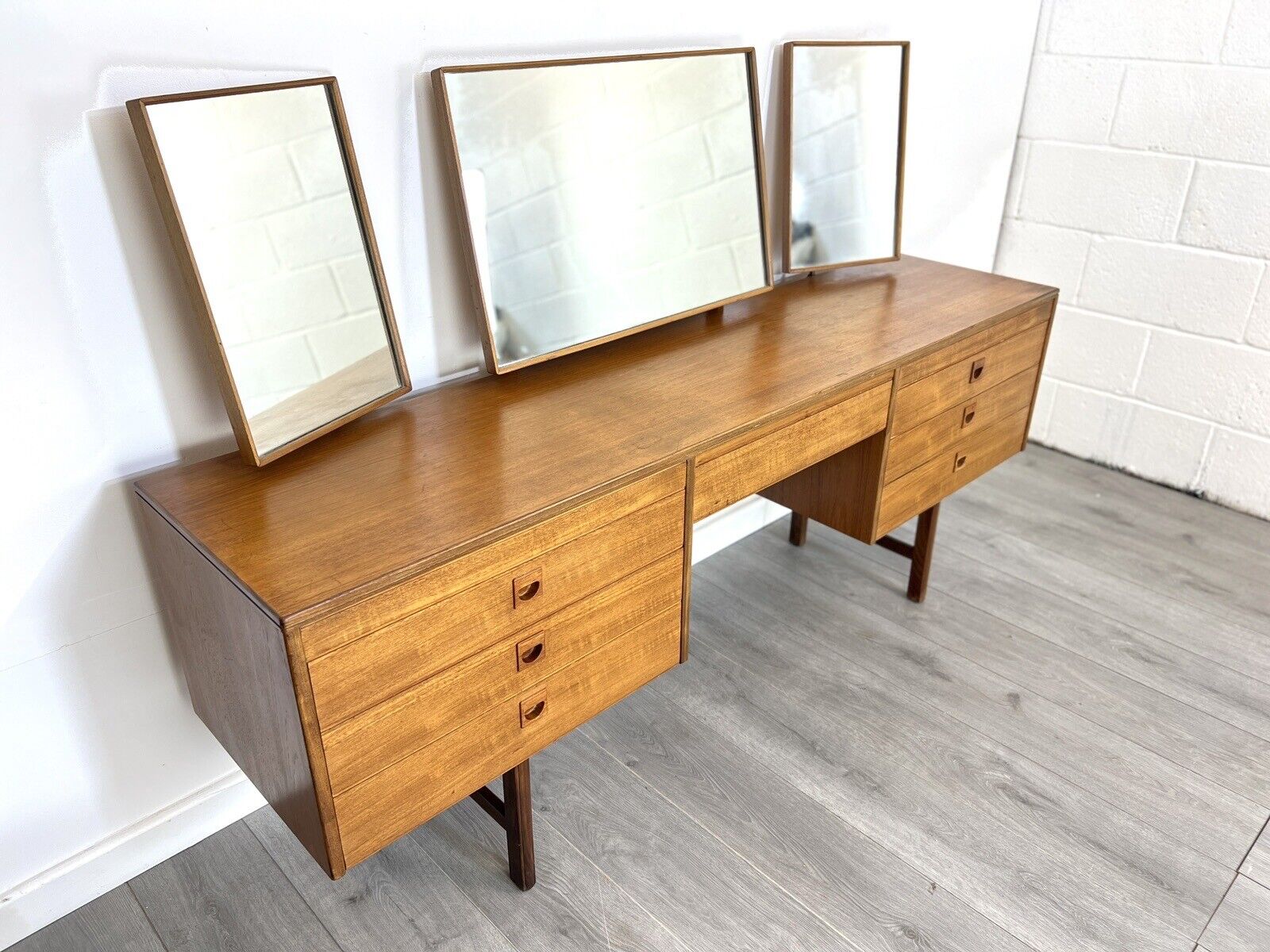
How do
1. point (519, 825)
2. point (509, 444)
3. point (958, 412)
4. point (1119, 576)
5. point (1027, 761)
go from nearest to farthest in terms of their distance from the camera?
point (509, 444), point (519, 825), point (1027, 761), point (958, 412), point (1119, 576)

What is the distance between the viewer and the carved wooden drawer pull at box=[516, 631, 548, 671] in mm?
1279

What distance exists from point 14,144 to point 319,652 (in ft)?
2.22

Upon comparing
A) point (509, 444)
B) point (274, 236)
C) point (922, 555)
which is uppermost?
point (274, 236)

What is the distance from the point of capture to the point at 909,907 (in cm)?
154

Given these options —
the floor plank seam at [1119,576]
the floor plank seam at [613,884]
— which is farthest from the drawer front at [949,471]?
the floor plank seam at [613,884]

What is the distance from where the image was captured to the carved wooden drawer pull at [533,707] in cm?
132

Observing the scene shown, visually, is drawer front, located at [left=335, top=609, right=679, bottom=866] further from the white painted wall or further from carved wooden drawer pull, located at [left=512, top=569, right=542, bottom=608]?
the white painted wall

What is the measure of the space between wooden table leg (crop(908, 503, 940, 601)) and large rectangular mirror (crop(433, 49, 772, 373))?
2.13 feet

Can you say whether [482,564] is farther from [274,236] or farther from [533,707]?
[274,236]

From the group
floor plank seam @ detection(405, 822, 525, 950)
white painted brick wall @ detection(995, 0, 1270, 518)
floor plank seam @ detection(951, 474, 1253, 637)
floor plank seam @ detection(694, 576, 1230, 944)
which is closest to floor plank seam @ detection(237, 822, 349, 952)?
floor plank seam @ detection(405, 822, 525, 950)

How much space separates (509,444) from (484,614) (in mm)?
278

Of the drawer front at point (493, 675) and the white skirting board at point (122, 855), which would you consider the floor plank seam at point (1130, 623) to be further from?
the white skirting board at point (122, 855)

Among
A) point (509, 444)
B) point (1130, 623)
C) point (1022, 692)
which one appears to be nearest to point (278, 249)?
point (509, 444)

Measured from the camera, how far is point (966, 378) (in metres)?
1.92
